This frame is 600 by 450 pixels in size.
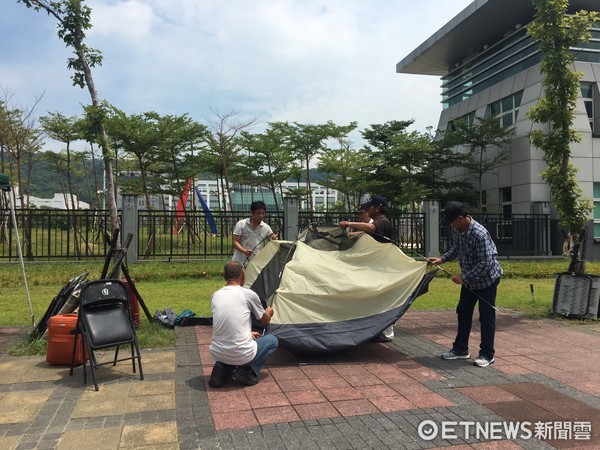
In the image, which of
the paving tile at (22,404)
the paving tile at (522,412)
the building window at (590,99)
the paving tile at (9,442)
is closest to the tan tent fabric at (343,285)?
the paving tile at (522,412)

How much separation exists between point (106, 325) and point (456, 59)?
92.9ft

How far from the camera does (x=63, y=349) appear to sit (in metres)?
4.89

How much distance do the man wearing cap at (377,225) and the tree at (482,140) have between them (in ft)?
57.8

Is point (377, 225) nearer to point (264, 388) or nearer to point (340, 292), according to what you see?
point (340, 292)

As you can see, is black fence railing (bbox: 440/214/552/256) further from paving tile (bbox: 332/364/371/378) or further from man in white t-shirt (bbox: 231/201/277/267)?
paving tile (bbox: 332/364/371/378)

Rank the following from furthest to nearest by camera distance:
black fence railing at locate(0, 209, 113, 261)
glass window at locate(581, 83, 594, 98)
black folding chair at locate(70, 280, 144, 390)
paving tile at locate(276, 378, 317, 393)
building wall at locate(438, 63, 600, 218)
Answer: glass window at locate(581, 83, 594, 98) → building wall at locate(438, 63, 600, 218) → black fence railing at locate(0, 209, 113, 261) → black folding chair at locate(70, 280, 144, 390) → paving tile at locate(276, 378, 317, 393)

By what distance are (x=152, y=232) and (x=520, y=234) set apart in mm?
13722

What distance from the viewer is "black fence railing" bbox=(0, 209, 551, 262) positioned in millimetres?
13969

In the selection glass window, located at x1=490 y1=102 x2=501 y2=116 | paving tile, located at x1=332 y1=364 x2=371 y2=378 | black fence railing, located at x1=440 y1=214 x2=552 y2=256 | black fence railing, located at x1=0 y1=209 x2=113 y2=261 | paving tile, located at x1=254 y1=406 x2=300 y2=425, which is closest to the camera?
paving tile, located at x1=254 y1=406 x2=300 y2=425

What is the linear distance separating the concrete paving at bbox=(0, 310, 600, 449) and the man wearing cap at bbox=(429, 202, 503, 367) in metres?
0.20

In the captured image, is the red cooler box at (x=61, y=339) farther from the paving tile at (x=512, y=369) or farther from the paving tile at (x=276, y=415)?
the paving tile at (x=512, y=369)

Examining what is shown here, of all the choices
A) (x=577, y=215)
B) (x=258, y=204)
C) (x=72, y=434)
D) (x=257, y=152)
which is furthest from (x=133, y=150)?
(x=72, y=434)

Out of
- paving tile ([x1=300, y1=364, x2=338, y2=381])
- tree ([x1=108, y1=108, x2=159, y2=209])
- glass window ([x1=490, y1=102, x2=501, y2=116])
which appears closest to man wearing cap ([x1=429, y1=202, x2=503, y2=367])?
paving tile ([x1=300, y1=364, x2=338, y2=381])

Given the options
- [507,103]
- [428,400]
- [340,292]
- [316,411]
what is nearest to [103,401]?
[316,411]
